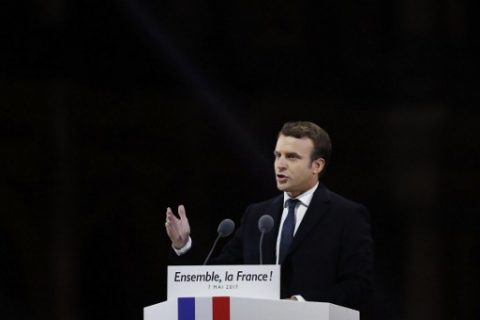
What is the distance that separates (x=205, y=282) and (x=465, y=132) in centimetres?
393

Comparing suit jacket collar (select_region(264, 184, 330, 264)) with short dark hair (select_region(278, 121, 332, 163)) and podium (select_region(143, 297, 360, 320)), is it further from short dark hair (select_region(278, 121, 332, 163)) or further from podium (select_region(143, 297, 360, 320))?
podium (select_region(143, 297, 360, 320))

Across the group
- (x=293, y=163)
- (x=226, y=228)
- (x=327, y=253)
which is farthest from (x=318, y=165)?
(x=226, y=228)

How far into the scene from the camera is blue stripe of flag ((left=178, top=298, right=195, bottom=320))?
379 centimetres

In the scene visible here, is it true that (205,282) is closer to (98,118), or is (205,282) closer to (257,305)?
(257,305)

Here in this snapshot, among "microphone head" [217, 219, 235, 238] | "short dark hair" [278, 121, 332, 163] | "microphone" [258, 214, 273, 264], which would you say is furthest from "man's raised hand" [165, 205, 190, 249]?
"short dark hair" [278, 121, 332, 163]

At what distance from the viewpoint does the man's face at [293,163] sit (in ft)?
14.3

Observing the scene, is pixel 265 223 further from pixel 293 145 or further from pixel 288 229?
pixel 293 145

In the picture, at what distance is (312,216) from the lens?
14.4 ft

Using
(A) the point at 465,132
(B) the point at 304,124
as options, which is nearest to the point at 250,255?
(B) the point at 304,124

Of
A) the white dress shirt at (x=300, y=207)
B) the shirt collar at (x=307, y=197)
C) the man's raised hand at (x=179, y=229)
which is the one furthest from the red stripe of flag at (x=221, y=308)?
the shirt collar at (x=307, y=197)

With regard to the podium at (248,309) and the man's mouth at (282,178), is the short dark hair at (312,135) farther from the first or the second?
the podium at (248,309)

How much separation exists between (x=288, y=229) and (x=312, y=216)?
0.11 metres

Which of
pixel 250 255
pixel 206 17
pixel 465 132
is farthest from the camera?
pixel 206 17

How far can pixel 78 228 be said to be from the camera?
25.5ft
